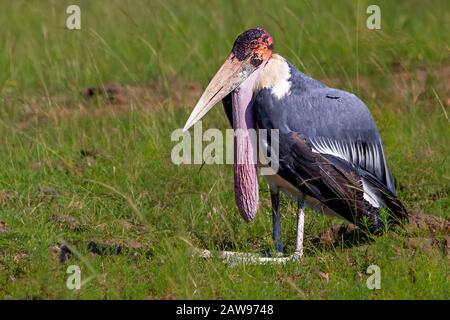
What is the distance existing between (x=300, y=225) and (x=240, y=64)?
0.96 metres

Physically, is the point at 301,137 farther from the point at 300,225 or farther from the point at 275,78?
the point at 300,225

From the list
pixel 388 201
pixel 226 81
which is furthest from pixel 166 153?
pixel 388 201

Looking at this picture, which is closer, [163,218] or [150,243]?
[150,243]

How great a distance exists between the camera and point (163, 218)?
23.5ft

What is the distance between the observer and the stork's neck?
6.60 m

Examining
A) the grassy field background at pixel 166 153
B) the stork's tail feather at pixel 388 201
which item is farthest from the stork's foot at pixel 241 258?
the stork's tail feather at pixel 388 201

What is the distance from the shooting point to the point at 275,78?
665cm

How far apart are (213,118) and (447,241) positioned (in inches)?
101

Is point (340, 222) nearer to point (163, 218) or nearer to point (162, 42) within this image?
point (163, 218)

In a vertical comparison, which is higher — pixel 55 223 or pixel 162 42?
pixel 162 42

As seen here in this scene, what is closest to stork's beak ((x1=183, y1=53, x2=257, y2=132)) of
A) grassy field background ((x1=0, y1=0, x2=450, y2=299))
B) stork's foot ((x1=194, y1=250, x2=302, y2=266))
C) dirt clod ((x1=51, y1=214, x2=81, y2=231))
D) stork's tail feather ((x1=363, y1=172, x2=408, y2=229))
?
grassy field background ((x1=0, y1=0, x2=450, y2=299))
